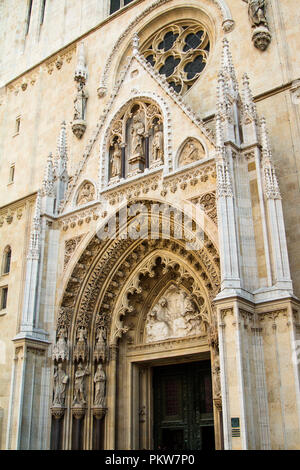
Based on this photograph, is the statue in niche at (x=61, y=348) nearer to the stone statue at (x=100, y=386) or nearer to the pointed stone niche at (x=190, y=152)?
the stone statue at (x=100, y=386)

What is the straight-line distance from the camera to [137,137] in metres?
16.3

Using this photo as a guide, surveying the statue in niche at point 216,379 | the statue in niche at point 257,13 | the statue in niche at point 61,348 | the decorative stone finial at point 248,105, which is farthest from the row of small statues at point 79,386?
the statue in niche at point 257,13

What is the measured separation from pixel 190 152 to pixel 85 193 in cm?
392

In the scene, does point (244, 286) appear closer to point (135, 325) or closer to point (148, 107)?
point (135, 325)

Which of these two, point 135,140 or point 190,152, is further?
point 135,140

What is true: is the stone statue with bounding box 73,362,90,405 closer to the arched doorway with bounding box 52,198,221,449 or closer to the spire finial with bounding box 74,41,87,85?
the arched doorway with bounding box 52,198,221,449

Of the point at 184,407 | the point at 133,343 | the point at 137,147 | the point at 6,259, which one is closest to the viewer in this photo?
the point at 184,407

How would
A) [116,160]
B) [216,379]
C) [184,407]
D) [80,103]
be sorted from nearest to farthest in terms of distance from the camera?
[216,379] < [184,407] < [116,160] < [80,103]

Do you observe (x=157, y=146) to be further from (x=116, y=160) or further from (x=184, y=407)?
(x=184, y=407)

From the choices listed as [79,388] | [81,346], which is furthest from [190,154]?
[79,388]

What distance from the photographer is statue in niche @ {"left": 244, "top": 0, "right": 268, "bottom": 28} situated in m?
16.1

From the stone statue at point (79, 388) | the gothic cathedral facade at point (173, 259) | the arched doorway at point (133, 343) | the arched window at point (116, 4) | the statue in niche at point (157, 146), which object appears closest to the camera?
the gothic cathedral facade at point (173, 259)

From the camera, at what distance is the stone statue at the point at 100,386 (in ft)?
49.2

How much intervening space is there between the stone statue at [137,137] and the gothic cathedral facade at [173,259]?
73 mm
